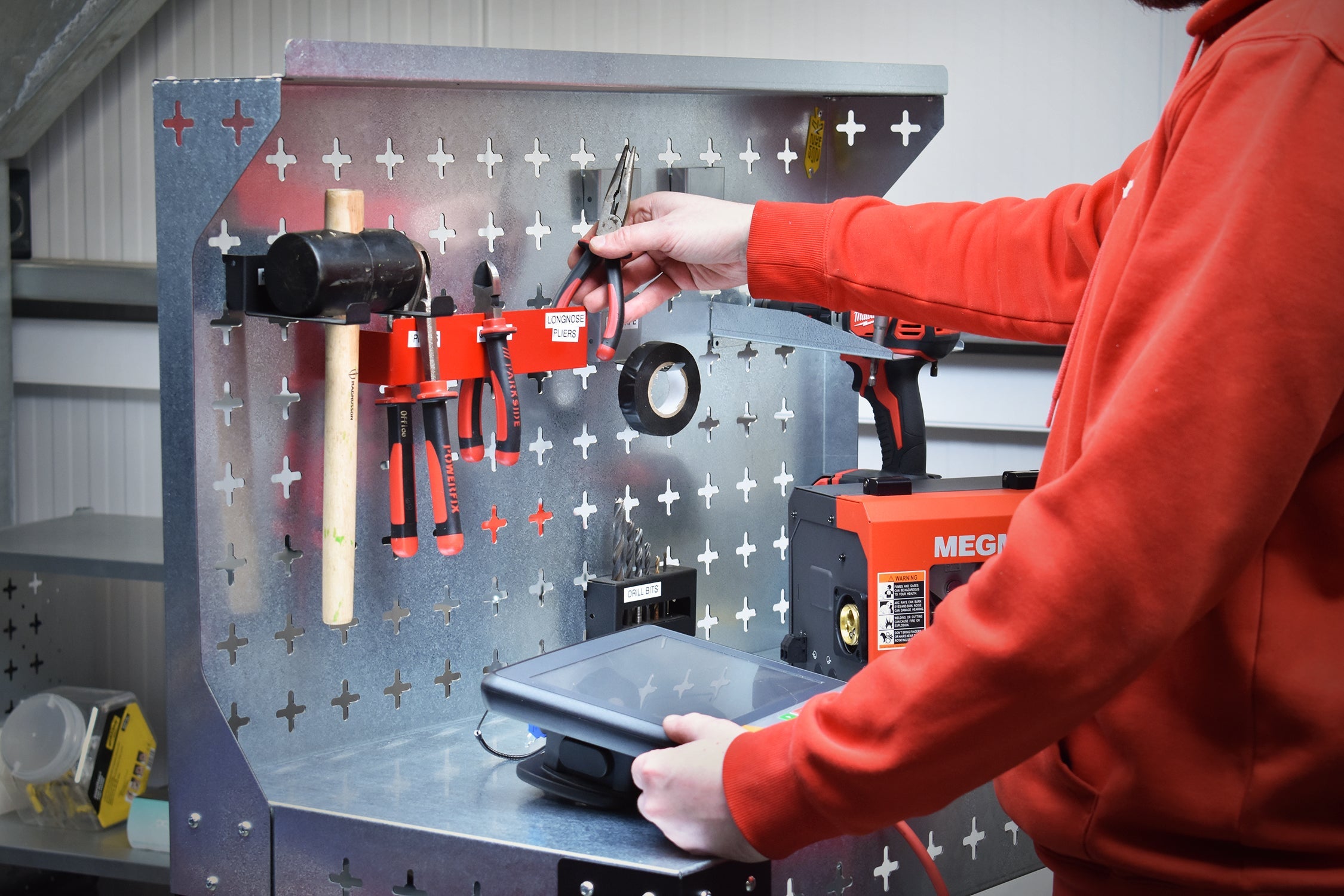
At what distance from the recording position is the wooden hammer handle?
1095 mm

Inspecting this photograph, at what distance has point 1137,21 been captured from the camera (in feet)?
8.69

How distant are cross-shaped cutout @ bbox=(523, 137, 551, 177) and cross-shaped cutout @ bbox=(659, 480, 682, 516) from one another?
42 centimetres

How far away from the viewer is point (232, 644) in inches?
44.3

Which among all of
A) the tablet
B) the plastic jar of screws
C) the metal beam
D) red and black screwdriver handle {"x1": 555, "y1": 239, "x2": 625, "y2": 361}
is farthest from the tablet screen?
the metal beam

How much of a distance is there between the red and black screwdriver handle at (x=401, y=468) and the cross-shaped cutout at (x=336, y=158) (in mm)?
214

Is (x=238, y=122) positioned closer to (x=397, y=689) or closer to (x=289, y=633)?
(x=289, y=633)

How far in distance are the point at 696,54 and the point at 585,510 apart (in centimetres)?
184

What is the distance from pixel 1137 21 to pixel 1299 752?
2.32m

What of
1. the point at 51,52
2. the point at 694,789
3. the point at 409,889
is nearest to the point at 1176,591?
the point at 694,789

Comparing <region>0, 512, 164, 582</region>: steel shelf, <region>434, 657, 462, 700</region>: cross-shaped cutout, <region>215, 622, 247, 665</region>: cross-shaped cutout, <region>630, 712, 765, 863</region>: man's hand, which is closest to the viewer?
<region>630, 712, 765, 863</region>: man's hand

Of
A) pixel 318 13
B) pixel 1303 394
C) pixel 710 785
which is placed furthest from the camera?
pixel 318 13

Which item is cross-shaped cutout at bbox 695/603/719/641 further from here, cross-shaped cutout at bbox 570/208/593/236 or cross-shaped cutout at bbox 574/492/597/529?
cross-shaped cutout at bbox 570/208/593/236

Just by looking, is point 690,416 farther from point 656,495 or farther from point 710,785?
point 710,785

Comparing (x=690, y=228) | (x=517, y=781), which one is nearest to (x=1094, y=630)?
(x=517, y=781)
